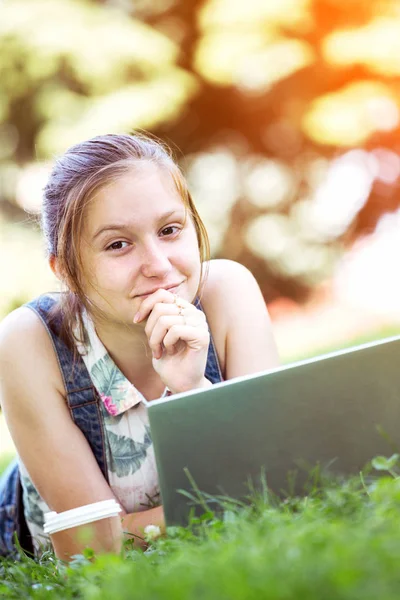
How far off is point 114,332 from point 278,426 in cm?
99

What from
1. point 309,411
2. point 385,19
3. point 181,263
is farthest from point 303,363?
point 385,19

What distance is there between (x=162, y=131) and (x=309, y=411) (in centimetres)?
487

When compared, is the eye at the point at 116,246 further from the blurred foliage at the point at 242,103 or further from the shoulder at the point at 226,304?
the blurred foliage at the point at 242,103

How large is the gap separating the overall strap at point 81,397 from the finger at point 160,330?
1.12ft

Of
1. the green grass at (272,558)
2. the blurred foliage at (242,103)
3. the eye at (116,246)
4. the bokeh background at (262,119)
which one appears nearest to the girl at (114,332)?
the eye at (116,246)

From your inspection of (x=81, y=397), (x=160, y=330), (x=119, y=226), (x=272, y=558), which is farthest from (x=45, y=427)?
(x=272, y=558)

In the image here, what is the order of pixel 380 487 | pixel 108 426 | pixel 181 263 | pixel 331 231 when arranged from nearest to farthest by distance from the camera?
pixel 380 487 → pixel 181 263 → pixel 108 426 → pixel 331 231

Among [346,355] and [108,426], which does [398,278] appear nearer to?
[108,426]

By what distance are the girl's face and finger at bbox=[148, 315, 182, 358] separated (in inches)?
4.0

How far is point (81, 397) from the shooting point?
2.06 m

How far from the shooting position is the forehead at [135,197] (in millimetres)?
1828

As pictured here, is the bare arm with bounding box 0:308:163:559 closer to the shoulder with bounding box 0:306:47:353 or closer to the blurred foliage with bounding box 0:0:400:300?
the shoulder with bounding box 0:306:47:353

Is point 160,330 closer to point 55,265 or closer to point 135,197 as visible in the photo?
point 135,197

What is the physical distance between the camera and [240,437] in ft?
3.69
